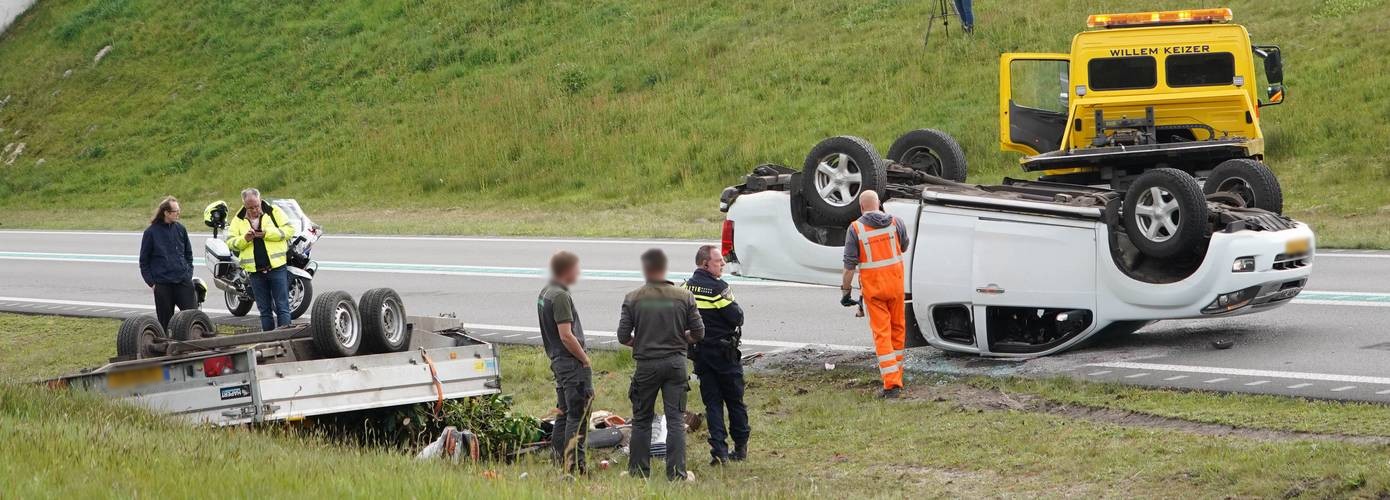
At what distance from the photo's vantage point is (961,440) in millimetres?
8906

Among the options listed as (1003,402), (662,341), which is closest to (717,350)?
(662,341)

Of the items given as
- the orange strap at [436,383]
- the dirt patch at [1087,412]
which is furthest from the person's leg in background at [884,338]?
the orange strap at [436,383]

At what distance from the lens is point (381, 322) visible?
9758 mm

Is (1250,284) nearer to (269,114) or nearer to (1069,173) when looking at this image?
(1069,173)

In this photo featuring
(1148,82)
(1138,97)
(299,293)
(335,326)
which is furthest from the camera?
(299,293)

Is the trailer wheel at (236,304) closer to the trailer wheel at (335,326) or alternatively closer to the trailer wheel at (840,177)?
the trailer wheel at (335,326)

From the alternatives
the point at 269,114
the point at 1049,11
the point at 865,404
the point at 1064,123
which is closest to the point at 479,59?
the point at 269,114

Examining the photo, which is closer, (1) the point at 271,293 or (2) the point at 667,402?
(2) the point at 667,402

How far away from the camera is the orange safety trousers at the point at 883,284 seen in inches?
403

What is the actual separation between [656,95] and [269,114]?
11.7 metres

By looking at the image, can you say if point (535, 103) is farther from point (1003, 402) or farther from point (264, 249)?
point (1003, 402)

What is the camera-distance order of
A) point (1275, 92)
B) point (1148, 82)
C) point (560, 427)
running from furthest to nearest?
1. point (1275, 92)
2. point (1148, 82)
3. point (560, 427)

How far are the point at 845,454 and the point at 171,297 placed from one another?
7186 mm

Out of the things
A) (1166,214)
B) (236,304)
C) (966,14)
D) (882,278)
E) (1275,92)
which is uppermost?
(966,14)
